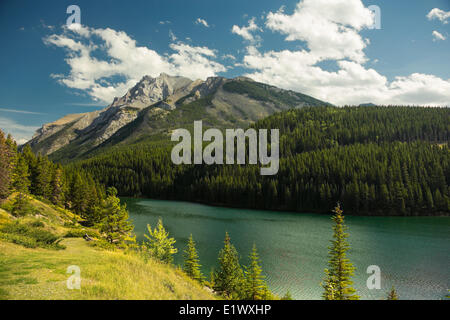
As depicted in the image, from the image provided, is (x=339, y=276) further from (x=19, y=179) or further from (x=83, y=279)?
(x=19, y=179)

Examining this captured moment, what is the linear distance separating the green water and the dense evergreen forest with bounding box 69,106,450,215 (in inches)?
807

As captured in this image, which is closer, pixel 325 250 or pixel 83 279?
pixel 83 279

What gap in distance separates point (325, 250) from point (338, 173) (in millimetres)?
75767

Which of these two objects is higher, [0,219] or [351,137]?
[351,137]

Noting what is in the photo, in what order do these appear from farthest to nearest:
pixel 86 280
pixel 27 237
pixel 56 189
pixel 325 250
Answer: pixel 56 189
pixel 325 250
pixel 27 237
pixel 86 280

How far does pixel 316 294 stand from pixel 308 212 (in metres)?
81.9

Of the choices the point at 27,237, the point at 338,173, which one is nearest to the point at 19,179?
the point at 27,237

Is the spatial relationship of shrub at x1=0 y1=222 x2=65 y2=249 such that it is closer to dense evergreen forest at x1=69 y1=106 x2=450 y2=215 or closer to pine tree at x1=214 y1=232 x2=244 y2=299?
pine tree at x1=214 y1=232 x2=244 y2=299

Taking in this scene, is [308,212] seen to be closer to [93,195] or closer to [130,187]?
[93,195]

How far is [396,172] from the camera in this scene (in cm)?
10638

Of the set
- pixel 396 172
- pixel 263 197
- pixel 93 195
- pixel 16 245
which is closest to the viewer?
pixel 16 245

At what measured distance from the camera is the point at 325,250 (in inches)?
1893

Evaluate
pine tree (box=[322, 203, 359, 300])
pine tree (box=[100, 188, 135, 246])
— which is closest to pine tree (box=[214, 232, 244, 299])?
pine tree (box=[322, 203, 359, 300])
